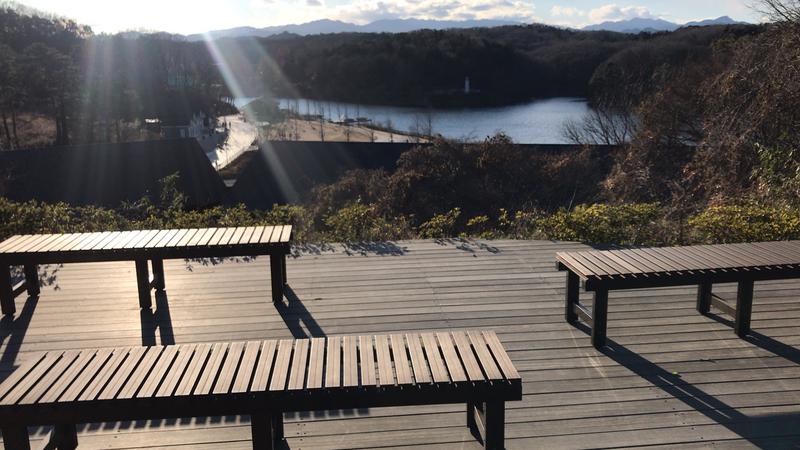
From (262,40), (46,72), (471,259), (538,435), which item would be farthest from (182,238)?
(262,40)

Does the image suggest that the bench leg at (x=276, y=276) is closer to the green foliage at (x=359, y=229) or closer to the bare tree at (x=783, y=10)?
the green foliage at (x=359, y=229)

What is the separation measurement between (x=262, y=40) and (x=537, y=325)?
69802 mm

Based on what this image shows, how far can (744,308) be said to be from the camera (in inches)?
126

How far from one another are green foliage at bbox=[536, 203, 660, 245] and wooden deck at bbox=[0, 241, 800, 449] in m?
0.35

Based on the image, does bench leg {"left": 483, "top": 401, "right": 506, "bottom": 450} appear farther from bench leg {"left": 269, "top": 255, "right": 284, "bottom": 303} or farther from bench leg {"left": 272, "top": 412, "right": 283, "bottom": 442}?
bench leg {"left": 269, "top": 255, "right": 284, "bottom": 303}

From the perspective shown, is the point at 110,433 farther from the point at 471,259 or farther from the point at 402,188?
the point at 402,188

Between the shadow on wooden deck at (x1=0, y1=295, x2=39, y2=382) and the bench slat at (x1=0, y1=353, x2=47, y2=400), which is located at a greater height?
the bench slat at (x1=0, y1=353, x2=47, y2=400)

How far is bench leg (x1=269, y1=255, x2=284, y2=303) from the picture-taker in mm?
3742

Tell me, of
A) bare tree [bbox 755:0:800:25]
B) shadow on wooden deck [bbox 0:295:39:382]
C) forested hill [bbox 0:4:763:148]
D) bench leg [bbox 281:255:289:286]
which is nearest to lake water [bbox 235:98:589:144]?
forested hill [bbox 0:4:763:148]

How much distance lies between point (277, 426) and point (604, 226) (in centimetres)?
400

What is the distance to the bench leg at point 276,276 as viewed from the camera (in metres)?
3.74

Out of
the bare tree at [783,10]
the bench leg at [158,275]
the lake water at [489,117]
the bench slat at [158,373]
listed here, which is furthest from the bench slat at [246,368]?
the lake water at [489,117]

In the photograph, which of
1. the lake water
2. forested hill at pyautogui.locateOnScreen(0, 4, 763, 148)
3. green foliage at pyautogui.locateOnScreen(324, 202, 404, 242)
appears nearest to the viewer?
green foliage at pyautogui.locateOnScreen(324, 202, 404, 242)

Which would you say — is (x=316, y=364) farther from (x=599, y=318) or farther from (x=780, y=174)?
(x=780, y=174)
